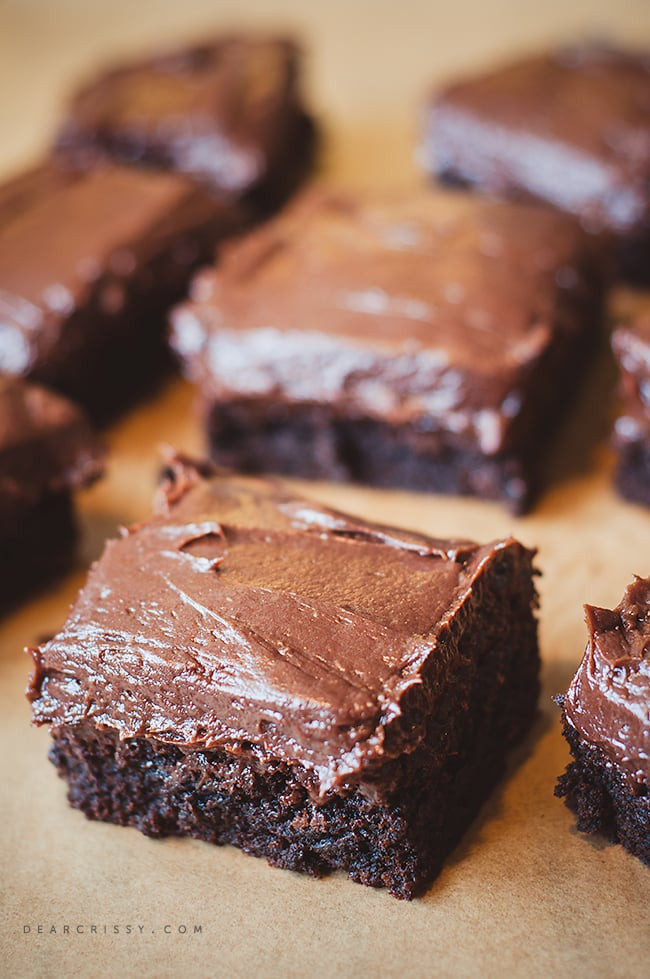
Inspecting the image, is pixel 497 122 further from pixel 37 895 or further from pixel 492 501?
pixel 37 895

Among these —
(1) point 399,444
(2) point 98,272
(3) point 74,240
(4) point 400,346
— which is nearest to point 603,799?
(1) point 399,444

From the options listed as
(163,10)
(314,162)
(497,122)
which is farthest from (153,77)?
(163,10)

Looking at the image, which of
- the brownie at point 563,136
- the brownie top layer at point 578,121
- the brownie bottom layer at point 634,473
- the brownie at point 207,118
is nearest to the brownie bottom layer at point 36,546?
the brownie bottom layer at point 634,473

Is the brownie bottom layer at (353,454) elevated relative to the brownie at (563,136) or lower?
lower

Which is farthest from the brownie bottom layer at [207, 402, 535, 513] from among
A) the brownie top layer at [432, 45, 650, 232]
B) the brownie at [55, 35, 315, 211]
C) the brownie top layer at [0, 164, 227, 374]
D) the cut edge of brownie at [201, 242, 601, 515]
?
the brownie at [55, 35, 315, 211]

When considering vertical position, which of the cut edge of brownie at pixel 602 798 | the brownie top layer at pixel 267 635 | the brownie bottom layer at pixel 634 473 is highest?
the brownie top layer at pixel 267 635

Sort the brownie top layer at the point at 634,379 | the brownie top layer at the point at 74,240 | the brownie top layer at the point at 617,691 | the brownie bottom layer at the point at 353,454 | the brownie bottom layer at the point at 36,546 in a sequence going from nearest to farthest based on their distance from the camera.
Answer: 1. the brownie top layer at the point at 617,691
2. the brownie top layer at the point at 634,379
3. the brownie bottom layer at the point at 36,546
4. the brownie bottom layer at the point at 353,454
5. the brownie top layer at the point at 74,240

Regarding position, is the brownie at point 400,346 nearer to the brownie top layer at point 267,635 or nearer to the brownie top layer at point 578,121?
the brownie top layer at point 578,121
